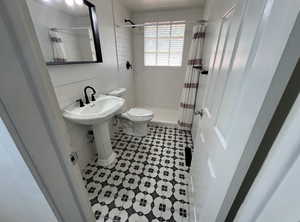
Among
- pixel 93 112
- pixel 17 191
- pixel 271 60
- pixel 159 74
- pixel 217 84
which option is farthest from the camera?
pixel 159 74

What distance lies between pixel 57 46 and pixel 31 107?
1070mm

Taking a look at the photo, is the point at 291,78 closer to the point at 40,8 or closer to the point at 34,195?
the point at 34,195

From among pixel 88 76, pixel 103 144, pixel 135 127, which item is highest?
pixel 88 76

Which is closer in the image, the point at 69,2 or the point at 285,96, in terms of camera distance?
the point at 285,96

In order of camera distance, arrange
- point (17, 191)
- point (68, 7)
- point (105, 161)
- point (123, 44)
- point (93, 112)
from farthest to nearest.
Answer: point (123, 44)
point (105, 161)
point (93, 112)
point (68, 7)
point (17, 191)

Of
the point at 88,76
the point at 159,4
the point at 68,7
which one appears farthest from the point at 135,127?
the point at 159,4

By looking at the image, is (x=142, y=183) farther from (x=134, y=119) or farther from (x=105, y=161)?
(x=134, y=119)

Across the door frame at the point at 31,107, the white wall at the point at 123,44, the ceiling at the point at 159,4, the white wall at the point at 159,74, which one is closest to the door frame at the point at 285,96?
the door frame at the point at 31,107

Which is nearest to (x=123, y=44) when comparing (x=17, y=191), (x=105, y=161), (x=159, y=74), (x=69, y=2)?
(x=159, y=74)

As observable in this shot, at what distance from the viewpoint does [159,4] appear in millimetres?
2260

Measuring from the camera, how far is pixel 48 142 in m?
0.51

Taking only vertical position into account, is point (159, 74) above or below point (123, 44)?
below

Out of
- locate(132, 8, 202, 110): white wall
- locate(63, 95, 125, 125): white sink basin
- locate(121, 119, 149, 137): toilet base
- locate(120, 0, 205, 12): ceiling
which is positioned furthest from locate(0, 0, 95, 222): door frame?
locate(132, 8, 202, 110): white wall

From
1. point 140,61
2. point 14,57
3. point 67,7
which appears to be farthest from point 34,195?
point 140,61
